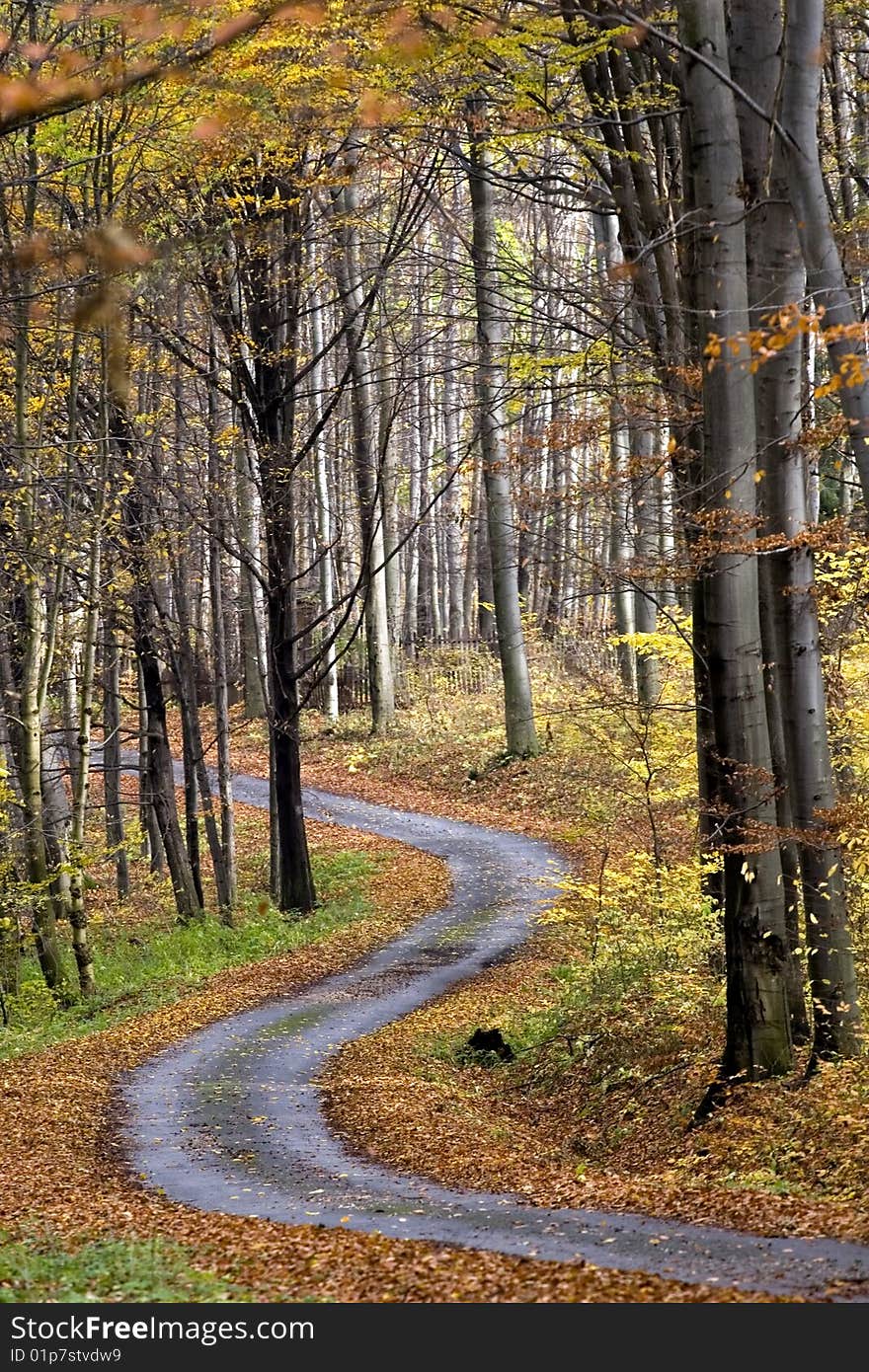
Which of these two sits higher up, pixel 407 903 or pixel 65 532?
pixel 65 532

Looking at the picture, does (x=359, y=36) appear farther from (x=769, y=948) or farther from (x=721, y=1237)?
(x=721, y=1237)

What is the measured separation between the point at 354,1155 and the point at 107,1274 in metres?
3.55

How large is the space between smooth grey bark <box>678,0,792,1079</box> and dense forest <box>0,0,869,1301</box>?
29mm

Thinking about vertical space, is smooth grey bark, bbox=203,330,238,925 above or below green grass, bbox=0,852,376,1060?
above

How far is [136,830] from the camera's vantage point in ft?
82.7

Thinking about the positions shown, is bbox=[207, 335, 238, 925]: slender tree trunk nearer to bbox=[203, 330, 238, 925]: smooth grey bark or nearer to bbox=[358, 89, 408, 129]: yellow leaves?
bbox=[203, 330, 238, 925]: smooth grey bark

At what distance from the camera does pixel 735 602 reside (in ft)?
29.0

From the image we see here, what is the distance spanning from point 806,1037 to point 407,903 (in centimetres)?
1074

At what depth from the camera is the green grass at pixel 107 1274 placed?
19.2ft

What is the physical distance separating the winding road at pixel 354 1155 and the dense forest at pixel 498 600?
152mm

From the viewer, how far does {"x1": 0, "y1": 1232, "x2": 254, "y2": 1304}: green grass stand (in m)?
5.86

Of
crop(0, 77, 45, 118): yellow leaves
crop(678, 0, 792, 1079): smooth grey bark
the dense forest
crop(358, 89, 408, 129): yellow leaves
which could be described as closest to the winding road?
the dense forest

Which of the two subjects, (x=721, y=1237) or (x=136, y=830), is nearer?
(x=721, y=1237)
